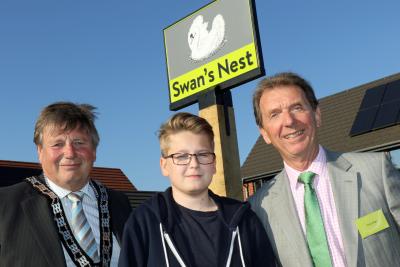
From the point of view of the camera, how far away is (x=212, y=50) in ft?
27.4

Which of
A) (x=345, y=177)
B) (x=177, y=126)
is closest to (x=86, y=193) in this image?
(x=177, y=126)

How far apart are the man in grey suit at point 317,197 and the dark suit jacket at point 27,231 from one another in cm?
152

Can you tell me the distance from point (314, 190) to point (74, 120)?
181 cm

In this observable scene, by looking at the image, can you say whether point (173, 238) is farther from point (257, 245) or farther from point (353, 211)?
point (353, 211)

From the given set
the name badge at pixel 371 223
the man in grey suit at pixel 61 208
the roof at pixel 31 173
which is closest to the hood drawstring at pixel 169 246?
the man in grey suit at pixel 61 208

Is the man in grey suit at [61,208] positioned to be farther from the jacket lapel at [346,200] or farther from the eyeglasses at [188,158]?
the jacket lapel at [346,200]

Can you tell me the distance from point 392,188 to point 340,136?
18478 millimetres

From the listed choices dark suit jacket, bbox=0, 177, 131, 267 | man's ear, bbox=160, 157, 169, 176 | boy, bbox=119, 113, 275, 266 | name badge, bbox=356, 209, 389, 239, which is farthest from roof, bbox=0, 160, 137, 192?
name badge, bbox=356, 209, 389, 239

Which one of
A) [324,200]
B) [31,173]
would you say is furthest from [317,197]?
[31,173]

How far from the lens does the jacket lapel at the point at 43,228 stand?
3.23 m

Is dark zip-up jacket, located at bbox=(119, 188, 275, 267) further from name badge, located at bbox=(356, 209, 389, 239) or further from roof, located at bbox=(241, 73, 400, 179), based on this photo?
roof, located at bbox=(241, 73, 400, 179)

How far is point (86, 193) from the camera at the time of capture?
3.67 meters

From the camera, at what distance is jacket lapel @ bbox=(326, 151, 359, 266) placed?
3.21 metres

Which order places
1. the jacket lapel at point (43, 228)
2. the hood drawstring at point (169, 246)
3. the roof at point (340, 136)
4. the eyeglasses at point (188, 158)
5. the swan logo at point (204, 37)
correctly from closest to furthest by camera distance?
the hood drawstring at point (169, 246) < the eyeglasses at point (188, 158) < the jacket lapel at point (43, 228) < the swan logo at point (204, 37) < the roof at point (340, 136)
